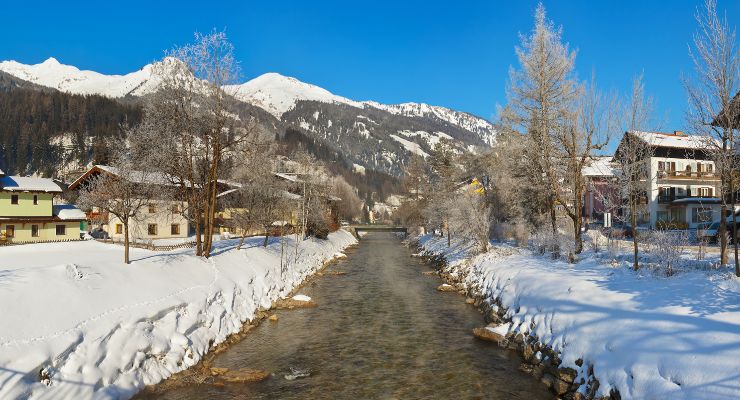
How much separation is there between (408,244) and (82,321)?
207 feet

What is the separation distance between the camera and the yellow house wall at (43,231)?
43031 mm

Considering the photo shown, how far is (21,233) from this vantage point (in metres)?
43.5

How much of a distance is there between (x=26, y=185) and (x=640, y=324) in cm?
5203

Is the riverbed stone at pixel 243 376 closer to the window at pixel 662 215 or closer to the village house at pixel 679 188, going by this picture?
the village house at pixel 679 188

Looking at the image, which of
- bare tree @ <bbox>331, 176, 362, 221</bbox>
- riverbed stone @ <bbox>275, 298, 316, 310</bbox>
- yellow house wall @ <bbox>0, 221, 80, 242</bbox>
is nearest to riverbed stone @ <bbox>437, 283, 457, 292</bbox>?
riverbed stone @ <bbox>275, 298, 316, 310</bbox>

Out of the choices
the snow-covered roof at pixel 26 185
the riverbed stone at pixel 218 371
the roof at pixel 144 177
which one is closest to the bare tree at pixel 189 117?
the roof at pixel 144 177

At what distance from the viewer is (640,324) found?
11680 mm

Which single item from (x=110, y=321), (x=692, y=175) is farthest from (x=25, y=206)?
(x=692, y=175)

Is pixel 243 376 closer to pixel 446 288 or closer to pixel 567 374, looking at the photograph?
pixel 567 374

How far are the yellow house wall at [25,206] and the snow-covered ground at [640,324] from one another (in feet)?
152

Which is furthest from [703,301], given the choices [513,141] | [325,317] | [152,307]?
[513,141]

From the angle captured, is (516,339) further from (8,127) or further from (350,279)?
(8,127)

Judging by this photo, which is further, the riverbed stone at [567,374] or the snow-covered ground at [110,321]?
the riverbed stone at [567,374]

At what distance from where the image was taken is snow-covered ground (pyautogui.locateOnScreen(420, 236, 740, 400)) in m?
9.16
